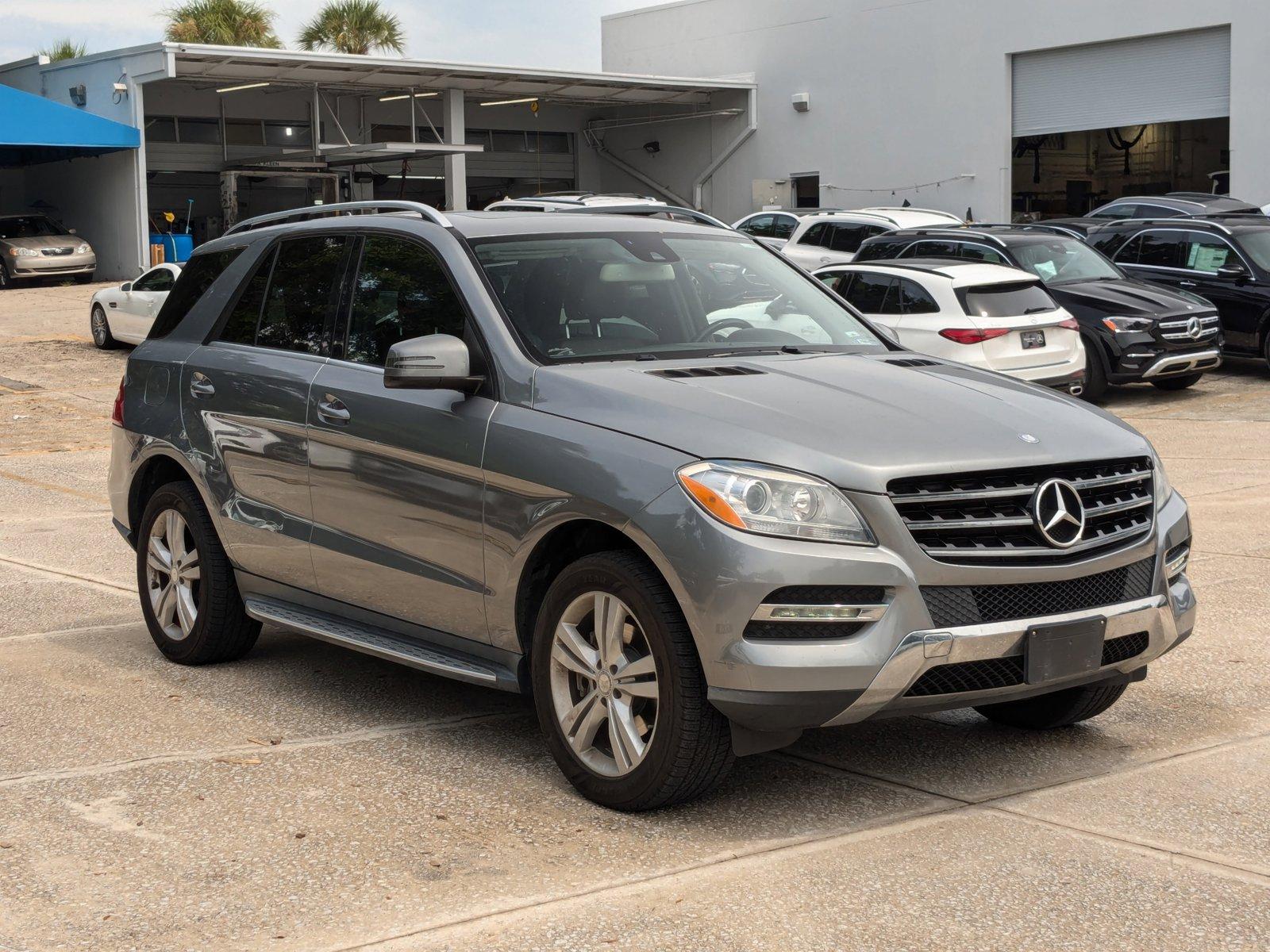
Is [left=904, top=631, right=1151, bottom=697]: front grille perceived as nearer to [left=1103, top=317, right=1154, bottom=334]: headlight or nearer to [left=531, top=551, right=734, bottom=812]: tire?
[left=531, top=551, right=734, bottom=812]: tire

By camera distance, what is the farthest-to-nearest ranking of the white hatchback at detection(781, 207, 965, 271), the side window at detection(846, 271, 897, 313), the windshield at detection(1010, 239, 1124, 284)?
the white hatchback at detection(781, 207, 965, 271) < the windshield at detection(1010, 239, 1124, 284) < the side window at detection(846, 271, 897, 313)

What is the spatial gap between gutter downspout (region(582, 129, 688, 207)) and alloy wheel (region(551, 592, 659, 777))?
42.1m

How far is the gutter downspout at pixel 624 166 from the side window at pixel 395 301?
4074 centimetres

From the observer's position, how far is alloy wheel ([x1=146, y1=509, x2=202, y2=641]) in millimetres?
6633

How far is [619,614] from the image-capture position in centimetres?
457

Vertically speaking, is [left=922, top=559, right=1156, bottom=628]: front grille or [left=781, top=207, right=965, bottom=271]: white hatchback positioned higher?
[left=781, top=207, right=965, bottom=271]: white hatchback

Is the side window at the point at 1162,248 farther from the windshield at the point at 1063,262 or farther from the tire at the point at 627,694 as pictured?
the tire at the point at 627,694

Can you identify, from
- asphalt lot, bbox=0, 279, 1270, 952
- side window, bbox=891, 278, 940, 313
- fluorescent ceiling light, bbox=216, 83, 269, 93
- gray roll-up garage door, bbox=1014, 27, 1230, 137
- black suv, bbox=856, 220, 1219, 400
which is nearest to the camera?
asphalt lot, bbox=0, 279, 1270, 952

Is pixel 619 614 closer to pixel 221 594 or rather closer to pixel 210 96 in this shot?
pixel 221 594

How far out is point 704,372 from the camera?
505 centimetres

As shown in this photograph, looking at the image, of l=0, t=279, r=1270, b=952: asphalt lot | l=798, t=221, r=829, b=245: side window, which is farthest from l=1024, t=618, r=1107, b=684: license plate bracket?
l=798, t=221, r=829, b=245: side window

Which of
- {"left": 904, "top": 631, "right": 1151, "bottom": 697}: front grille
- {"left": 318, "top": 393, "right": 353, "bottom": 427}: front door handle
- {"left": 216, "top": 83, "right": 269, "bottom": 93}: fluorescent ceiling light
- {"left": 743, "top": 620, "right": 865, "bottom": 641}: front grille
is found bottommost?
{"left": 904, "top": 631, "right": 1151, "bottom": 697}: front grille

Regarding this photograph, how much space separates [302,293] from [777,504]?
8.83 ft

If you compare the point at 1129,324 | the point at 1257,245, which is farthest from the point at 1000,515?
the point at 1257,245
